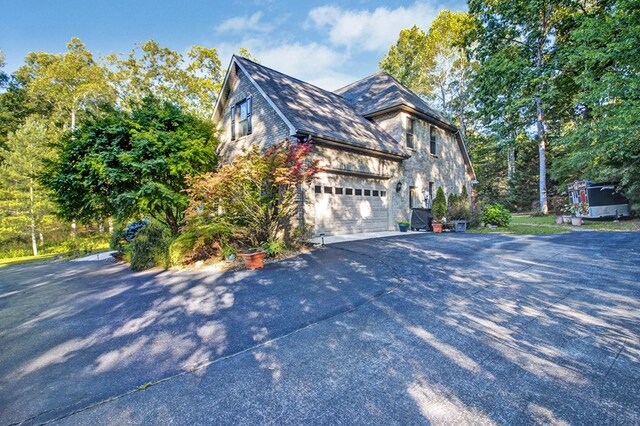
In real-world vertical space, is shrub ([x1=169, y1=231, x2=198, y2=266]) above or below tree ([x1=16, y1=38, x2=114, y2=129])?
below

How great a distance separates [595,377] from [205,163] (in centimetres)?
1054

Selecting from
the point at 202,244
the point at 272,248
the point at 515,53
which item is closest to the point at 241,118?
the point at 202,244

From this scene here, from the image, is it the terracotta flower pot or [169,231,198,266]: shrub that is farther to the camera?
[169,231,198,266]: shrub

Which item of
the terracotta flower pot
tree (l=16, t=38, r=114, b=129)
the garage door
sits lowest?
the terracotta flower pot

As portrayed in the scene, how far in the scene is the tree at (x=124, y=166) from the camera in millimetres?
8438

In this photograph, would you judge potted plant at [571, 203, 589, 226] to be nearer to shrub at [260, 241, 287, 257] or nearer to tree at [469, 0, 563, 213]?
tree at [469, 0, 563, 213]

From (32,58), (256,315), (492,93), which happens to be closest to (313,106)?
(256,315)

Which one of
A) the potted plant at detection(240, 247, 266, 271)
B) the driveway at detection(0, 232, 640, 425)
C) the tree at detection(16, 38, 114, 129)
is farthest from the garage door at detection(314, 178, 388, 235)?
the tree at detection(16, 38, 114, 129)

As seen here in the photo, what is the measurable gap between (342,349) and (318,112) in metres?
10.7

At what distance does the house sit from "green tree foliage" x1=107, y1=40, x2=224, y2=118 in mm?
14194

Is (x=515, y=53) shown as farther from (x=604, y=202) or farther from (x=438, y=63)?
(x=604, y=202)

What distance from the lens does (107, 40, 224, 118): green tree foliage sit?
24.1 m

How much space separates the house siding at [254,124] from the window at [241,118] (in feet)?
0.69

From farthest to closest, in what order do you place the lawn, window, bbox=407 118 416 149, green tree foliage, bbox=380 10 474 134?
green tree foliage, bbox=380 10 474 134, window, bbox=407 118 416 149, the lawn
